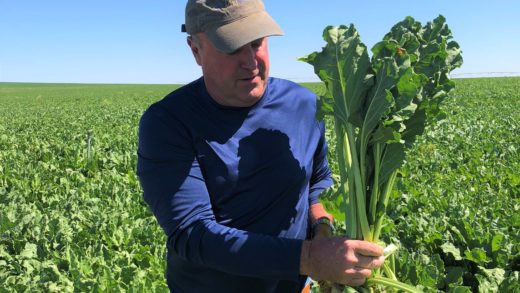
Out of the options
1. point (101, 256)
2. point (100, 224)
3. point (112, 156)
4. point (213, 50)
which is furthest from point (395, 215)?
point (112, 156)

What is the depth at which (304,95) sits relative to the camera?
2729 mm

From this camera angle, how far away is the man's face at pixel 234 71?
2258 millimetres

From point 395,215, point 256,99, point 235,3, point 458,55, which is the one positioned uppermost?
point 235,3

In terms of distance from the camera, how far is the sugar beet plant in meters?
1.95

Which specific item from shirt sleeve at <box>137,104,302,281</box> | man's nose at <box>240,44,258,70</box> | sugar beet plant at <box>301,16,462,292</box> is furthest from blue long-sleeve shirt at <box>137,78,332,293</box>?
sugar beet plant at <box>301,16,462,292</box>

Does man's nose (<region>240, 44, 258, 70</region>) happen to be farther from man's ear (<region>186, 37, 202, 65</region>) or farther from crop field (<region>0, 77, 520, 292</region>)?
crop field (<region>0, 77, 520, 292</region>)

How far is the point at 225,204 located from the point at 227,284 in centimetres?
43

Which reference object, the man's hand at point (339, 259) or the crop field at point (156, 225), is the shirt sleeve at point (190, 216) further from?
the crop field at point (156, 225)

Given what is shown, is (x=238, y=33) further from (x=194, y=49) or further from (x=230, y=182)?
(x=230, y=182)

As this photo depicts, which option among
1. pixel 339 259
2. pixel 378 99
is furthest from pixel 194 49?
pixel 339 259

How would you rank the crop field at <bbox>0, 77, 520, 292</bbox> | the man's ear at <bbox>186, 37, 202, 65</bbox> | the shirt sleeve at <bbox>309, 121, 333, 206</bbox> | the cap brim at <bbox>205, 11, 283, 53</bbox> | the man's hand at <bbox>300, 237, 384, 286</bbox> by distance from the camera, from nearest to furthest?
the man's hand at <bbox>300, 237, 384, 286</bbox>
the cap brim at <bbox>205, 11, 283, 53</bbox>
the man's ear at <bbox>186, 37, 202, 65</bbox>
the shirt sleeve at <bbox>309, 121, 333, 206</bbox>
the crop field at <bbox>0, 77, 520, 292</bbox>

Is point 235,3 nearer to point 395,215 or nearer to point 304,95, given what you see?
point 304,95

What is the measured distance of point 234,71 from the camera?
7.48 ft

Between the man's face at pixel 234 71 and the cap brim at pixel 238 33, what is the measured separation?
0.19ft
